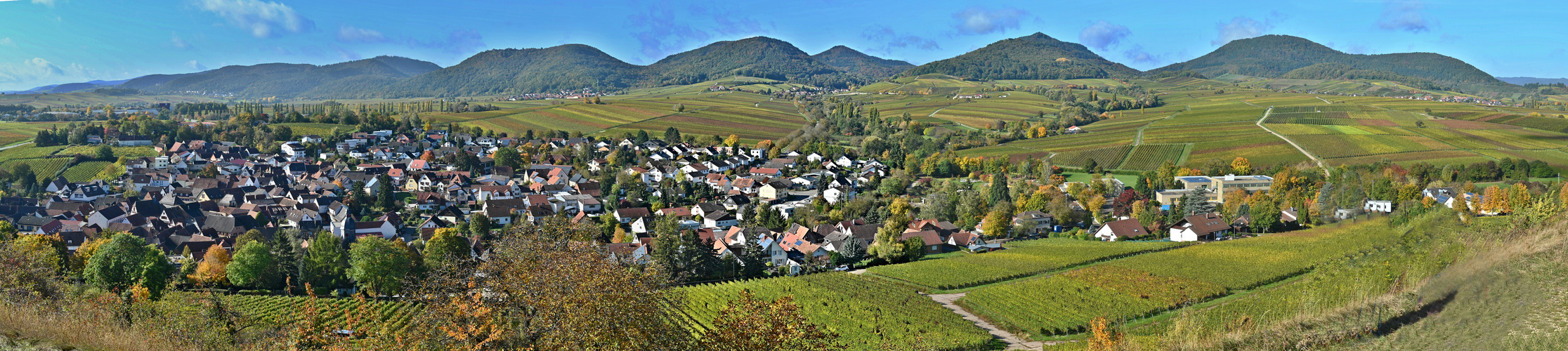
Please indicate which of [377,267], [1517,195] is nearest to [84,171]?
[377,267]

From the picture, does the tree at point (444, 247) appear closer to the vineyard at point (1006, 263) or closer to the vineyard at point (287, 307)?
the vineyard at point (287, 307)

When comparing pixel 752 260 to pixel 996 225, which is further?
pixel 996 225

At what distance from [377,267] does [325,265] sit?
2976mm

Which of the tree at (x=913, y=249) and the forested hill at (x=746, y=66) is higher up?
the forested hill at (x=746, y=66)

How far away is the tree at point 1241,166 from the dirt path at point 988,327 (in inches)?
1120

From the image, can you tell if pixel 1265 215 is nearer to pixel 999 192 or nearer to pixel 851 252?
pixel 999 192

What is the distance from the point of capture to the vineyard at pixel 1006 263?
75.2 feet

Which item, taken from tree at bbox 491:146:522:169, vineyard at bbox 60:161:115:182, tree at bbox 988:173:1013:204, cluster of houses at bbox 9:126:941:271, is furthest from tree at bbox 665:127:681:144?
vineyard at bbox 60:161:115:182

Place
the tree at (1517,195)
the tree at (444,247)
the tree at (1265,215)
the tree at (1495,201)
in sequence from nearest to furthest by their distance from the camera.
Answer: the tree at (444,247) → the tree at (1517,195) → the tree at (1495,201) → the tree at (1265,215)

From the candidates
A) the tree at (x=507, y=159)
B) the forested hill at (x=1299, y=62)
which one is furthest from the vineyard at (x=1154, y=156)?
the forested hill at (x=1299, y=62)

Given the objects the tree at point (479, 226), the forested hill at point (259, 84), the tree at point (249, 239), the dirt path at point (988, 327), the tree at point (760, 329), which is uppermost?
the forested hill at point (259, 84)

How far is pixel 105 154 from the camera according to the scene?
46.2m

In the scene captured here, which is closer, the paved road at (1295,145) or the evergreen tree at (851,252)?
the evergreen tree at (851,252)

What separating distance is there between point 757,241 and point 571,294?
21724mm
